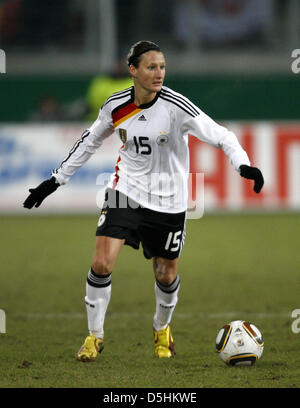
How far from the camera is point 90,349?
5637 millimetres

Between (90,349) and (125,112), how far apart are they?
5.20 feet

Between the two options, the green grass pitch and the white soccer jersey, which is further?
the white soccer jersey

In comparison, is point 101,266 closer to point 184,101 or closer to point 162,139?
point 162,139

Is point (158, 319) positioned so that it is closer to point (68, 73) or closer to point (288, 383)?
point (288, 383)

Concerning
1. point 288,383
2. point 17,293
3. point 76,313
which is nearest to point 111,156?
point 17,293

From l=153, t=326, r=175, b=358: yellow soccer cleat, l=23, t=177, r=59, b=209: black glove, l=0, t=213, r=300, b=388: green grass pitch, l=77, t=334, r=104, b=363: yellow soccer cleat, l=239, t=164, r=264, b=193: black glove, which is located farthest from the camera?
l=23, t=177, r=59, b=209: black glove

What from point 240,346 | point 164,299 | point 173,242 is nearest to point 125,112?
point 173,242

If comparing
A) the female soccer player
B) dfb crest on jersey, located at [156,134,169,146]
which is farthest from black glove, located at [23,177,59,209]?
dfb crest on jersey, located at [156,134,169,146]

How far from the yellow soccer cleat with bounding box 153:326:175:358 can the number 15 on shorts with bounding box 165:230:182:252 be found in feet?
1.94

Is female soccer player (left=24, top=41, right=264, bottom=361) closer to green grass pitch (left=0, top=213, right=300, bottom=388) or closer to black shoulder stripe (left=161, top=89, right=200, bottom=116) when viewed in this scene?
black shoulder stripe (left=161, top=89, right=200, bottom=116)

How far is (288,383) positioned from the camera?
486 cm

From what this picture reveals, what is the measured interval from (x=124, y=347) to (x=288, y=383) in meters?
1.60

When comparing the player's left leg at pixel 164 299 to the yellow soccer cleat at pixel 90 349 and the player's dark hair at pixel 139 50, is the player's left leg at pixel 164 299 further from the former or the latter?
the player's dark hair at pixel 139 50

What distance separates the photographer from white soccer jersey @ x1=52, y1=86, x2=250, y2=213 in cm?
566
